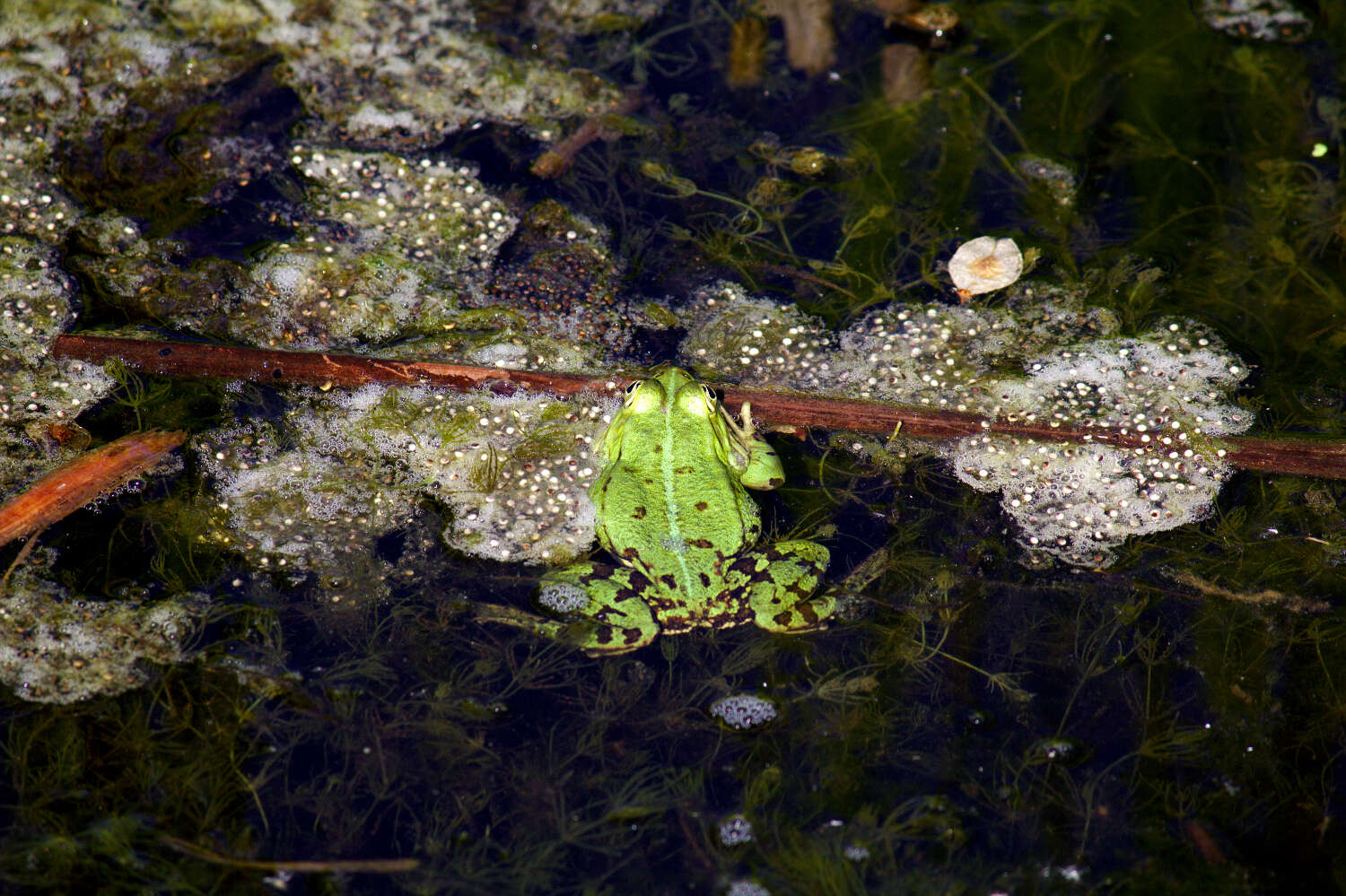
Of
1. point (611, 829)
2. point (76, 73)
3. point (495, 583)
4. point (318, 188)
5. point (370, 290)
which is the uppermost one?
point (76, 73)

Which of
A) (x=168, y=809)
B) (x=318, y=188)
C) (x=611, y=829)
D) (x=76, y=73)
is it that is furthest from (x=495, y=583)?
(x=76, y=73)

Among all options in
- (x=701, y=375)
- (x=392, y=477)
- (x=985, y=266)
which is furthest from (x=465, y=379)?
(x=985, y=266)

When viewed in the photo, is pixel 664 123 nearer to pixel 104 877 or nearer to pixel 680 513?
pixel 680 513

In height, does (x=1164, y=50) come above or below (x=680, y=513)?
Result: above

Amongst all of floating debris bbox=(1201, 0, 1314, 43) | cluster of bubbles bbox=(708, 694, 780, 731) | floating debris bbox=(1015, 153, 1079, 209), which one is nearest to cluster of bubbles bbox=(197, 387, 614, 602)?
cluster of bubbles bbox=(708, 694, 780, 731)

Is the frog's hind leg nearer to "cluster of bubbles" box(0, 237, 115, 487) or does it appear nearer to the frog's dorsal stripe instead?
the frog's dorsal stripe

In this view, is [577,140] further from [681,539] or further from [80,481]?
[80,481]

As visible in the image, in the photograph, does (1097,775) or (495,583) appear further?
(495,583)
